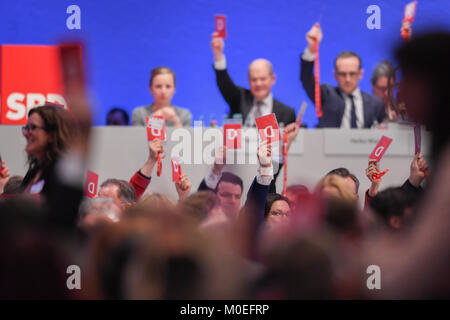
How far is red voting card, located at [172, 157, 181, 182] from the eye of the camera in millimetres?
2535

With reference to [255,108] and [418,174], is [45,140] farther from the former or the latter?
[255,108]

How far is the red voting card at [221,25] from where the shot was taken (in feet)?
9.48

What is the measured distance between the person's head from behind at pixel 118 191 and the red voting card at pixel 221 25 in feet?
3.36

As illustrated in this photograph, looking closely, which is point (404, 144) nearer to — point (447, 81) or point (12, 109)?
point (447, 81)

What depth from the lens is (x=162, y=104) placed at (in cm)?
287

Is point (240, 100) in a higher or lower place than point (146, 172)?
higher

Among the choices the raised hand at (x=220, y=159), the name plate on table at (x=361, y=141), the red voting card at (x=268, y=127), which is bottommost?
the raised hand at (x=220, y=159)

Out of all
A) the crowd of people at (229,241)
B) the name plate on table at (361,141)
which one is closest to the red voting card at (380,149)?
the name plate on table at (361,141)

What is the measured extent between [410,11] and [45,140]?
1.69 meters

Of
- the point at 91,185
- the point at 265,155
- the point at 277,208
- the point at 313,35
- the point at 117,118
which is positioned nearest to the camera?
the point at 277,208

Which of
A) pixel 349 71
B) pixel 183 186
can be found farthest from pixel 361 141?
pixel 183 186

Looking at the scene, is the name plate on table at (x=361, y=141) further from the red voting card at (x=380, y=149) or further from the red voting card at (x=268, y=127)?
the red voting card at (x=268, y=127)

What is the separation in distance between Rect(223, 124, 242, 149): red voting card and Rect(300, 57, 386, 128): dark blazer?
19.0 inches
